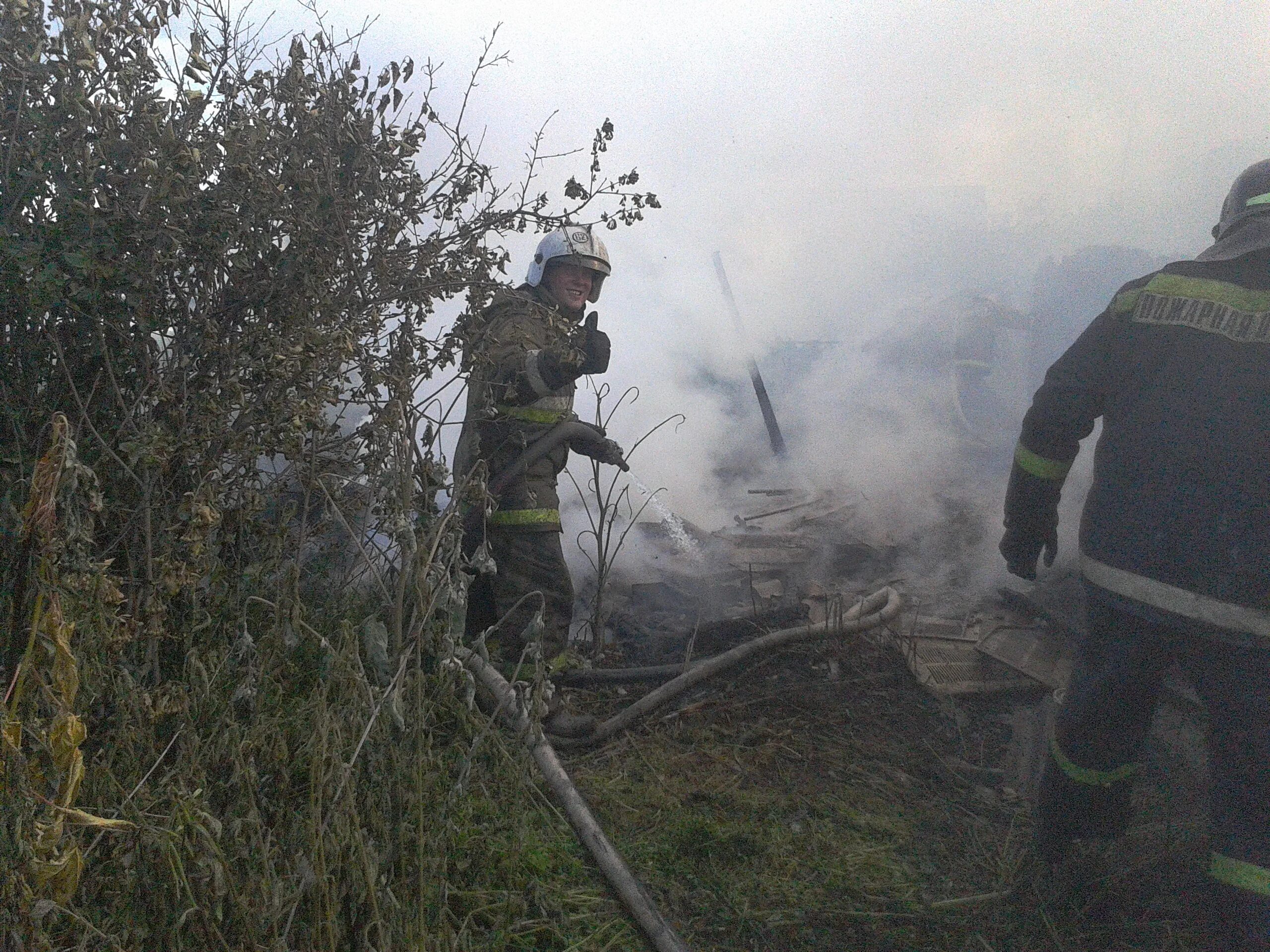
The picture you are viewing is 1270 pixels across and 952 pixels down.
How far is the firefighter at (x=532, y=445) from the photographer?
3.68 meters

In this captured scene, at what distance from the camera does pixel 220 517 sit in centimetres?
210

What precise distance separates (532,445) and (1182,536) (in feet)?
7.94

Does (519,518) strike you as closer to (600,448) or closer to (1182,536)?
(600,448)

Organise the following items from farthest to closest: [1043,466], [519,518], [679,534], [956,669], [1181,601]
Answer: [679,534] → [956,669] → [519,518] → [1043,466] → [1181,601]

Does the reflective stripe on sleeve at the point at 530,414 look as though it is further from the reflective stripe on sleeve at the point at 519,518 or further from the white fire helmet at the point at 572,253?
the white fire helmet at the point at 572,253

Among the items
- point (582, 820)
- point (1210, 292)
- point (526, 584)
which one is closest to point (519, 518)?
point (526, 584)

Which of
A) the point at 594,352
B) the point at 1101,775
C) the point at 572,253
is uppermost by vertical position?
the point at 572,253

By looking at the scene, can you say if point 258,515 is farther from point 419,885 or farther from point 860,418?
point 860,418

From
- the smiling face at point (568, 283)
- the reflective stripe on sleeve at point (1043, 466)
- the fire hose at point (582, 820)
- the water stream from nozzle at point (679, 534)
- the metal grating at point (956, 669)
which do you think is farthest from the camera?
the water stream from nozzle at point (679, 534)

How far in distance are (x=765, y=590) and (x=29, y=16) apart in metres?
4.19

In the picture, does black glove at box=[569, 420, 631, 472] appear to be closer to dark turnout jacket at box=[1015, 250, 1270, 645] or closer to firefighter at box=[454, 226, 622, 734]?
firefighter at box=[454, 226, 622, 734]

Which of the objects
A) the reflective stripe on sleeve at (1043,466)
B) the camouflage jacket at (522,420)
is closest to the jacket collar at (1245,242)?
the reflective stripe on sleeve at (1043,466)

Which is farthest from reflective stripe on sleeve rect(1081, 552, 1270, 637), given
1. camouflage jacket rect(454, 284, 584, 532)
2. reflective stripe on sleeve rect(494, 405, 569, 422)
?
reflective stripe on sleeve rect(494, 405, 569, 422)

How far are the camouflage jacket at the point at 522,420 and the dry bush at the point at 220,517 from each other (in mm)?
832
